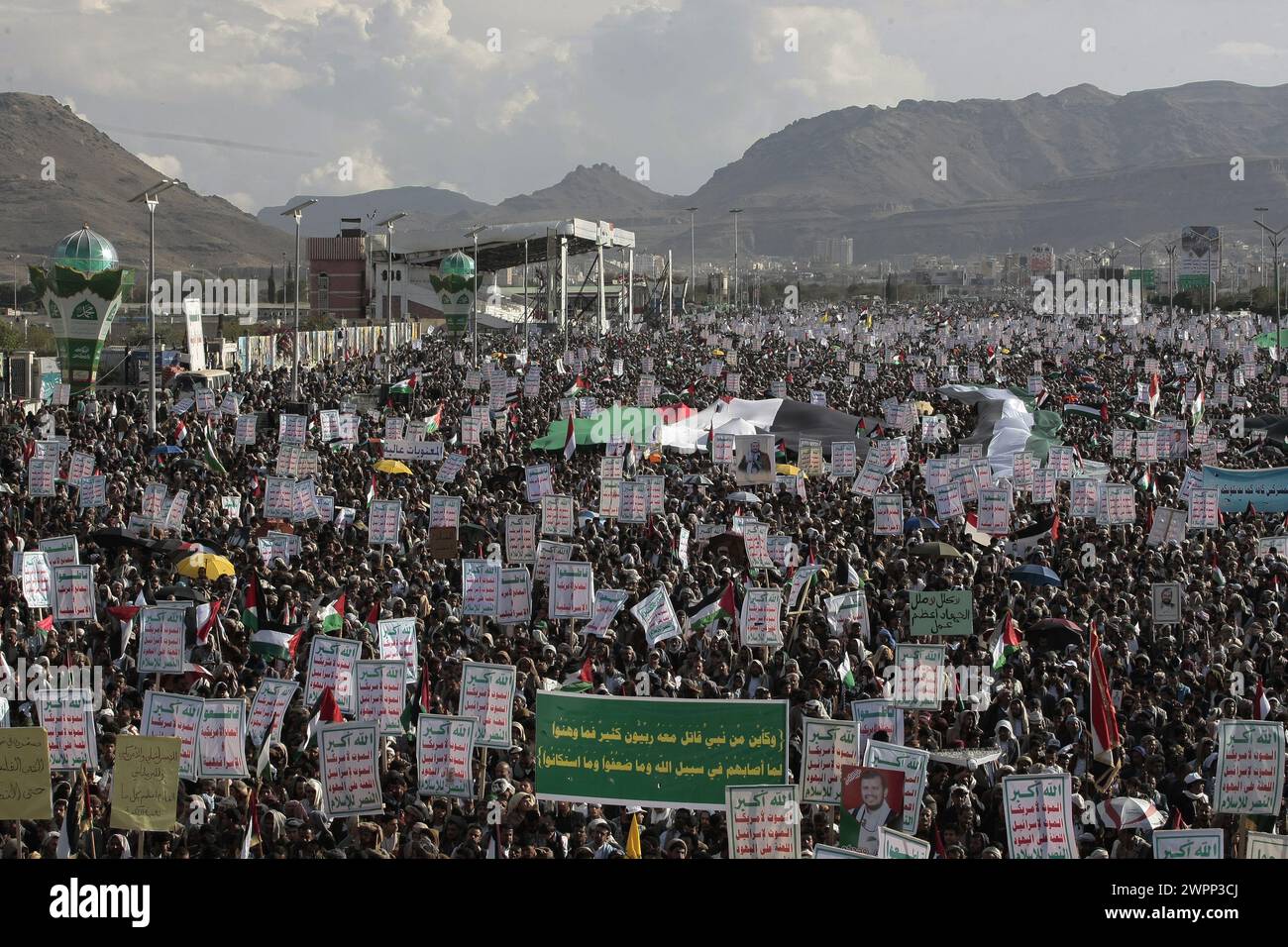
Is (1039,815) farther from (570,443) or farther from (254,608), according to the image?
(570,443)

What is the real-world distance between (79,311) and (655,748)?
29637mm

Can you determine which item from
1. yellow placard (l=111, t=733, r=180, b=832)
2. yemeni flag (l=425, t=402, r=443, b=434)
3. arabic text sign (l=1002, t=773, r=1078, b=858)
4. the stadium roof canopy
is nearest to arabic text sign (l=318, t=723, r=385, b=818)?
yellow placard (l=111, t=733, r=180, b=832)

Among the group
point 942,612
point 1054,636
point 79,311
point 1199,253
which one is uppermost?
point 1199,253

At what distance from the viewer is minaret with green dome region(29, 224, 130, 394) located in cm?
3419

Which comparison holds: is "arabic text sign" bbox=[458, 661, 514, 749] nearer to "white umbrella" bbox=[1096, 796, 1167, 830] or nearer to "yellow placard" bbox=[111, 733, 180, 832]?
"yellow placard" bbox=[111, 733, 180, 832]

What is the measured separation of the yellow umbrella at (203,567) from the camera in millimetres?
16172

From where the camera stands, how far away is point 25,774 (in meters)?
8.37

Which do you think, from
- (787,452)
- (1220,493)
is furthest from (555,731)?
(787,452)

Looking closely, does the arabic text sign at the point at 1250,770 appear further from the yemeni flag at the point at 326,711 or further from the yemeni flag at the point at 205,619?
the yemeni flag at the point at 205,619

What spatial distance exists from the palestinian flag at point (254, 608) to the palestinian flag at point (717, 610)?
3871 mm

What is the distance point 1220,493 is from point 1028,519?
2846 mm

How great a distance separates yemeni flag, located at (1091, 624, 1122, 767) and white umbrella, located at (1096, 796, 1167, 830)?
1.29m

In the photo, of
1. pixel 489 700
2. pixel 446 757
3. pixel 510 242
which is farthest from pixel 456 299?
pixel 446 757
